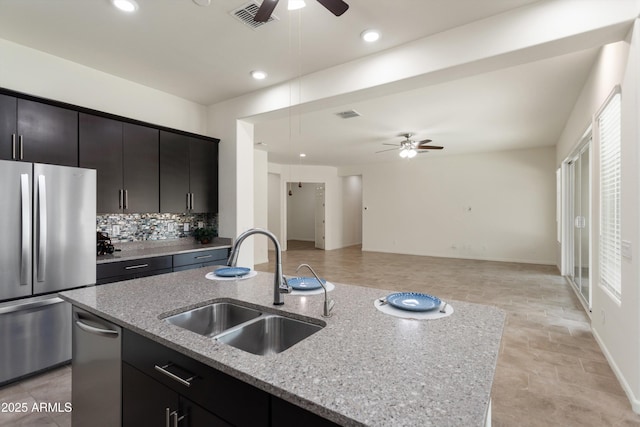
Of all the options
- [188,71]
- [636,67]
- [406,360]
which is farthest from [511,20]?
[188,71]

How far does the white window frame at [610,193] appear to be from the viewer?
2.57 meters

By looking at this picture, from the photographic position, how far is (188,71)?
11.0 ft

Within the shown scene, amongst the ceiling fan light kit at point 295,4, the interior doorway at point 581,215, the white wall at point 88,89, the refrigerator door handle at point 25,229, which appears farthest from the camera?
the interior doorway at point 581,215

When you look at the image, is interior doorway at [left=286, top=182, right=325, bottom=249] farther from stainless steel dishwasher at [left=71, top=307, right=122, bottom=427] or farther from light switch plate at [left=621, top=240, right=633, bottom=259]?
stainless steel dishwasher at [left=71, top=307, right=122, bottom=427]

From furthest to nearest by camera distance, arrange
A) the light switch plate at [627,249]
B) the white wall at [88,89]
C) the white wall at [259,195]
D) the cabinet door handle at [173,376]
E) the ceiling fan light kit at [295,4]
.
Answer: the white wall at [259,195], the white wall at [88,89], the light switch plate at [627,249], the ceiling fan light kit at [295,4], the cabinet door handle at [173,376]

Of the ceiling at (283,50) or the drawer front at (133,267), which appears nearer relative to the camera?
the ceiling at (283,50)

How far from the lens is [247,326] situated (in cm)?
136

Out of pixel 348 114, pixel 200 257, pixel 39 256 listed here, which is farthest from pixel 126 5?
pixel 348 114

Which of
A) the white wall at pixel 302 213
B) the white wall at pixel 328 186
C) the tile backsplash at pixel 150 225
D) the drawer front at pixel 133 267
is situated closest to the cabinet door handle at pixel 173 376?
the drawer front at pixel 133 267

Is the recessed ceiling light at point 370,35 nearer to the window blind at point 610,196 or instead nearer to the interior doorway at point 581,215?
the window blind at point 610,196

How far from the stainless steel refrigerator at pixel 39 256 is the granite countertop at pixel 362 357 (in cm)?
127

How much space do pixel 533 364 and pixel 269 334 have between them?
254 centimetres

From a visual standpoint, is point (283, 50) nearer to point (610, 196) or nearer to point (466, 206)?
point (610, 196)

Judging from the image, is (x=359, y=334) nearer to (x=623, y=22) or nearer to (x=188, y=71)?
(x=623, y=22)
